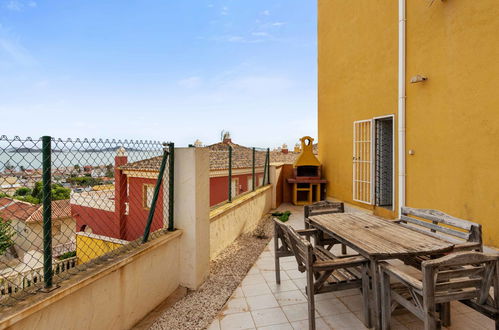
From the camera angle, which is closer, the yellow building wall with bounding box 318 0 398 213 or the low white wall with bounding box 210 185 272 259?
the low white wall with bounding box 210 185 272 259

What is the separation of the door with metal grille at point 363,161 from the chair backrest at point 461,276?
4797 mm

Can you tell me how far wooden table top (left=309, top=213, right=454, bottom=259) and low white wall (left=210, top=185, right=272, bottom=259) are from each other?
1.83 m

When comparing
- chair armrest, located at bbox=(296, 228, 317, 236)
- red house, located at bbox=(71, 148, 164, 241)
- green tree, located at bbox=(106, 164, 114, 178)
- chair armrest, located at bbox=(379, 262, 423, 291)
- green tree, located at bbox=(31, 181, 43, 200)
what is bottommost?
red house, located at bbox=(71, 148, 164, 241)

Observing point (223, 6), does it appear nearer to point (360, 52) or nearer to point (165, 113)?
point (360, 52)

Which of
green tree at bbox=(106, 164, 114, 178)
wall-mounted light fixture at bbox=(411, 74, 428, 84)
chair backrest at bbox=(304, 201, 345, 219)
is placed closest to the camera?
green tree at bbox=(106, 164, 114, 178)

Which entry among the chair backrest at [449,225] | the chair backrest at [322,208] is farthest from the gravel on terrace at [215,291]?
the chair backrest at [449,225]

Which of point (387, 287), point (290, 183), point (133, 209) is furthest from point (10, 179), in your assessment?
point (133, 209)

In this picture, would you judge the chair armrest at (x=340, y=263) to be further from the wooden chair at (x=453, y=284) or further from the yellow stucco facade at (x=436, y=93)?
the yellow stucco facade at (x=436, y=93)

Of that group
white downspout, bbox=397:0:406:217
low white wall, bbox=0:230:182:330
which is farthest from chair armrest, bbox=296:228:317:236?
white downspout, bbox=397:0:406:217

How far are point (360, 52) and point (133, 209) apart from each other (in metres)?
11.6

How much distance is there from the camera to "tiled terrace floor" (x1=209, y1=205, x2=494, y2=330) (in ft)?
8.89

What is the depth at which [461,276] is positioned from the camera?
80.1 inches

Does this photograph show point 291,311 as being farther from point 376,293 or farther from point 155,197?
point 155,197

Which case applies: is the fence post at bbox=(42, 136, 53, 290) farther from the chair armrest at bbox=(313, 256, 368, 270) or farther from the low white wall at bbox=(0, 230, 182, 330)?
the chair armrest at bbox=(313, 256, 368, 270)
